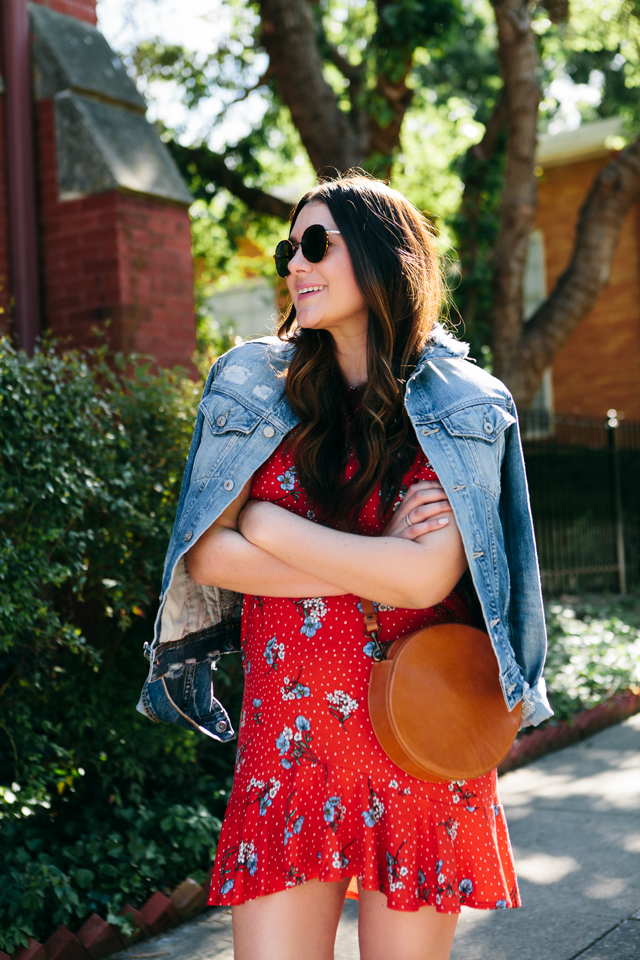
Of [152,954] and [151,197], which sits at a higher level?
[151,197]

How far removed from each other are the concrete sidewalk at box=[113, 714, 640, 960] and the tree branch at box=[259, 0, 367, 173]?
5.86 meters

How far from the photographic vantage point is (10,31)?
18.1 feet

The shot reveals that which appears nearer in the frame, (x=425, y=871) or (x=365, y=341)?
(x=425, y=871)

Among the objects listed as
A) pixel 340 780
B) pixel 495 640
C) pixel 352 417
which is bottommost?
pixel 340 780

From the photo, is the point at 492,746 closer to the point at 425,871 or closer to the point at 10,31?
the point at 425,871

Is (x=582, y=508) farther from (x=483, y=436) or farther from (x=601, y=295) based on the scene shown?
(x=483, y=436)

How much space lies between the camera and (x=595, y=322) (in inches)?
606

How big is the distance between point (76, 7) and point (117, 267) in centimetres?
195

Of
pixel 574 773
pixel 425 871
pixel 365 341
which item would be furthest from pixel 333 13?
pixel 425 871

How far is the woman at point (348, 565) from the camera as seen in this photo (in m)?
1.84

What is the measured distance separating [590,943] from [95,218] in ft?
14.1

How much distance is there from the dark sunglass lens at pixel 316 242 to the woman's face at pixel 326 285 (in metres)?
0.01

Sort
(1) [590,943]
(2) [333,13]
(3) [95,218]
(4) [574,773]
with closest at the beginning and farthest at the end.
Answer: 1. (1) [590,943]
2. (4) [574,773]
3. (3) [95,218]
4. (2) [333,13]

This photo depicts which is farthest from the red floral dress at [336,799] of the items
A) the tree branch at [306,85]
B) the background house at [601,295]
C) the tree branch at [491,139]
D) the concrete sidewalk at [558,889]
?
the background house at [601,295]
